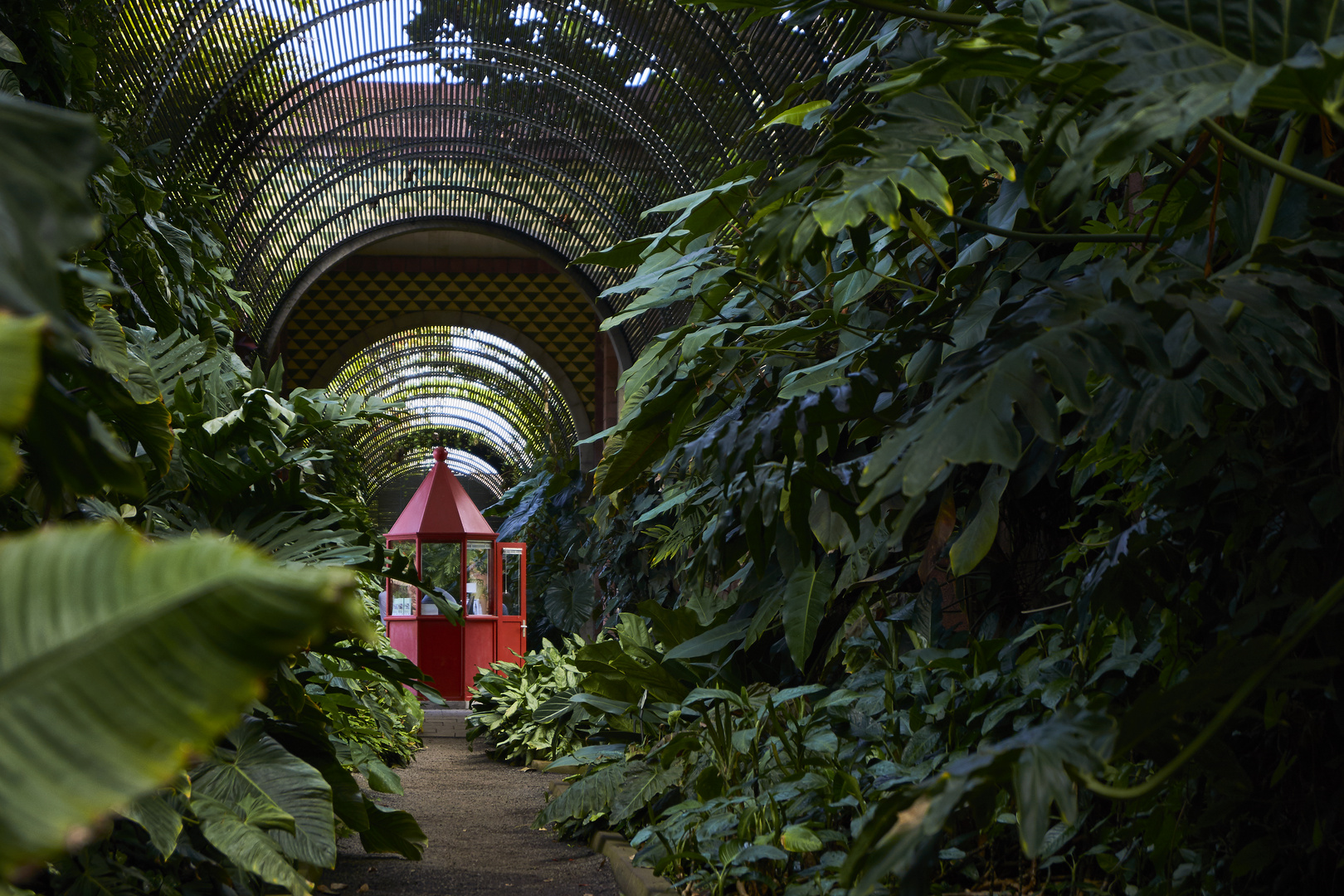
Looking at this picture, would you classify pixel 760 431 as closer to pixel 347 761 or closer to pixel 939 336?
pixel 939 336

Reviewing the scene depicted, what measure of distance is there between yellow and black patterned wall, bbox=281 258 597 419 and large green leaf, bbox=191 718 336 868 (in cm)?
1114

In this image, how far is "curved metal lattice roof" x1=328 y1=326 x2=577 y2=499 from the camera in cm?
1638

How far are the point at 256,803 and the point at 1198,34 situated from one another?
93.9 inches

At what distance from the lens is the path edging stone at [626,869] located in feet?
11.1

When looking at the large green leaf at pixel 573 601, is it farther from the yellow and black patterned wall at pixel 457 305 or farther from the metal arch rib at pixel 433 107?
the metal arch rib at pixel 433 107

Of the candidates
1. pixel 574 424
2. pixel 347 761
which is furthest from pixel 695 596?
pixel 574 424

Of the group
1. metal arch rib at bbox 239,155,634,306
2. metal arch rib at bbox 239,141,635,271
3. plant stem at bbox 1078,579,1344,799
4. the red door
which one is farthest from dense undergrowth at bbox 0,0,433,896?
the red door

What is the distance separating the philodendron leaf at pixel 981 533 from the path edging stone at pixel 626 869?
5.57 feet

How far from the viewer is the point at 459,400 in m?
21.7

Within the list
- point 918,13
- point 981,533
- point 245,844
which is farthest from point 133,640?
point 245,844

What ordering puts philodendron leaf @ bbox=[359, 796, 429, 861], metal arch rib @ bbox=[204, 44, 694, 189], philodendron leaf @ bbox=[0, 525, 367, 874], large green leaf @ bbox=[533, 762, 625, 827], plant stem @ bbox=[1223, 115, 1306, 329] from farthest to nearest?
metal arch rib @ bbox=[204, 44, 694, 189] < large green leaf @ bbox=[533, 762, 625, 827] < philodendron leaf @ bbox=[359, 796, 429, 861] < plant stem @ bbox=[1223, 115, 1306, 329] < philodendron leaf @ bbox=[0, 525, 367, 874]

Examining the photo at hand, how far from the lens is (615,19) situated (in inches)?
251

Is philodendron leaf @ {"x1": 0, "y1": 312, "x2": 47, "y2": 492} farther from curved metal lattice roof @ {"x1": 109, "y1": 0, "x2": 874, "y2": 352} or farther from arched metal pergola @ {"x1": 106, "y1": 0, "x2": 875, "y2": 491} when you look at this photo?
arched metal pergola @ {"x1": 106, "y1": 0, "x2": 875, "y2": 491}

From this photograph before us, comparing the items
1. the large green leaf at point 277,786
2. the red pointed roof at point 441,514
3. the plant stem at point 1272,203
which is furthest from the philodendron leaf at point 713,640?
the red pointed roof at point 441,514
